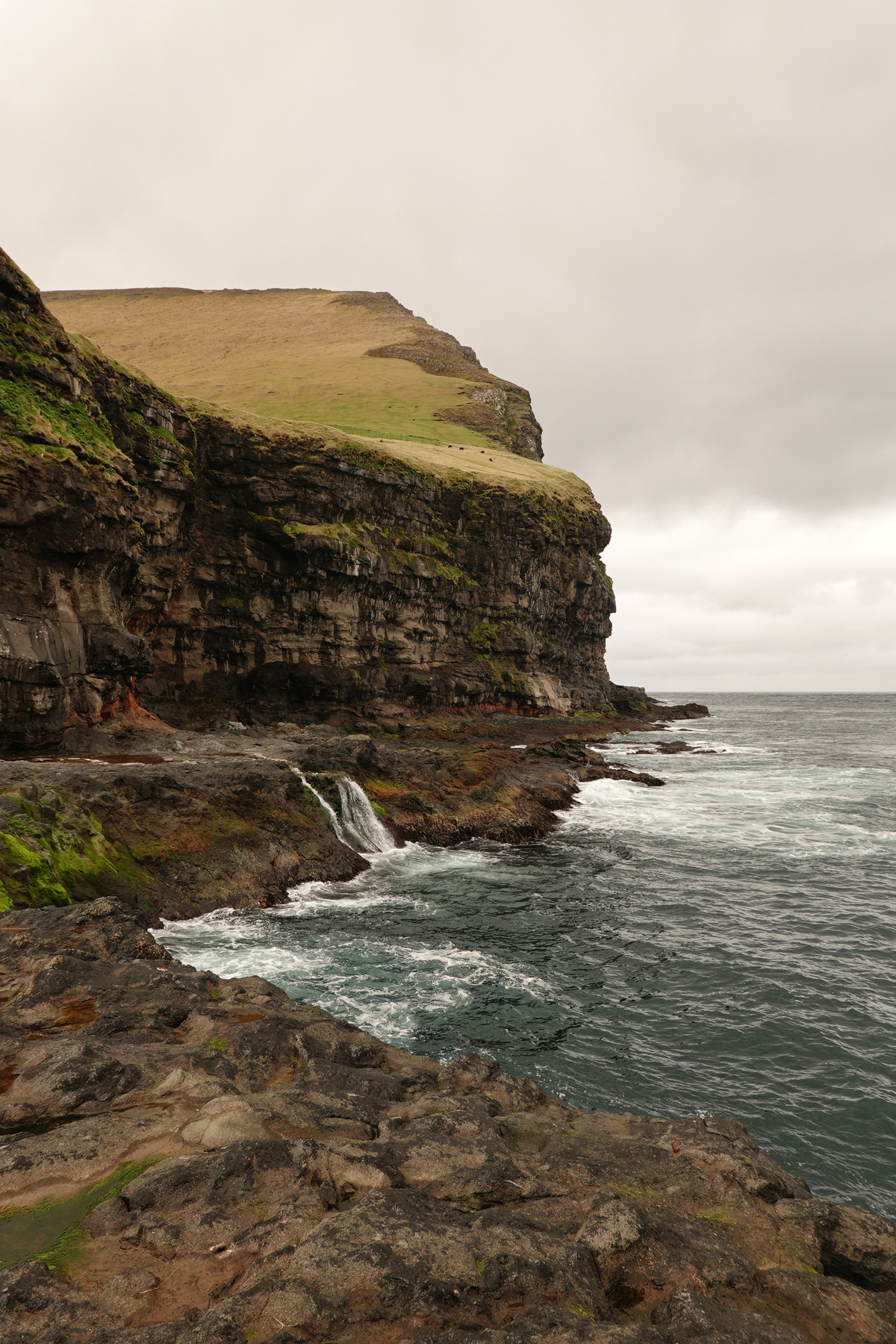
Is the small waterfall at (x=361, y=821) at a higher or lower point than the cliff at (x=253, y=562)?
lower

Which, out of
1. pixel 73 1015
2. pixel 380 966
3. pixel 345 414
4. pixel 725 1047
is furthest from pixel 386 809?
pixel 345 414

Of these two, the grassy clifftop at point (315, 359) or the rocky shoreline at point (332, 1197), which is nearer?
the rocky shoreline at point (332, 1197)

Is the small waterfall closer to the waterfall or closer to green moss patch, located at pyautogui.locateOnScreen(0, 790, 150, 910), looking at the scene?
the waterfall

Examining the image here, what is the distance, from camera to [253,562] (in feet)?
176

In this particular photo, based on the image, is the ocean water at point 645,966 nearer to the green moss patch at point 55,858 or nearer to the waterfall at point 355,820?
the waterfall at point 355,820

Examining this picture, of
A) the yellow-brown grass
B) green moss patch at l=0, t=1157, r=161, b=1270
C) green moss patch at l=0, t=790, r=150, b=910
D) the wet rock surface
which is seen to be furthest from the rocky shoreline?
the yellow-brown grass

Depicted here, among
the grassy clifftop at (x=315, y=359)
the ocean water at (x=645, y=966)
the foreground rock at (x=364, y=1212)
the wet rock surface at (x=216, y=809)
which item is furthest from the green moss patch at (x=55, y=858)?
the grassy clifftop at (x=315, y=359)

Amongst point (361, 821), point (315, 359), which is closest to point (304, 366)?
point (315, 359)

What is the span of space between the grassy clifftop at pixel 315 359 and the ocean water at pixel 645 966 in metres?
51.9

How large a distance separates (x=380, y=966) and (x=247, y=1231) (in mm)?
12488

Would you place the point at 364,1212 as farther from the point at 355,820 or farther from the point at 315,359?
the point at 315,359

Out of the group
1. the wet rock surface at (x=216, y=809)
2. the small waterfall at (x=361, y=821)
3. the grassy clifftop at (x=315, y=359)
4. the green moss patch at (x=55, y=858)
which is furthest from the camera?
the grassy clifftop at (x=315, y=359)

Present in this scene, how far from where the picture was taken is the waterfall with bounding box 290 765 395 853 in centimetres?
2719

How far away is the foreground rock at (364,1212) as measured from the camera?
4.36m
